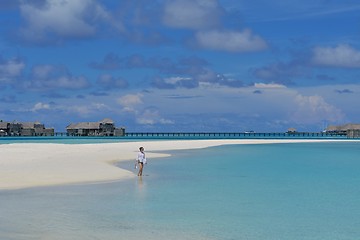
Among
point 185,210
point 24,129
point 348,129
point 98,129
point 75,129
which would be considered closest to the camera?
point 185,210

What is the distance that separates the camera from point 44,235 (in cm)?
1147

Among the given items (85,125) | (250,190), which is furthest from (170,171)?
(85,125)

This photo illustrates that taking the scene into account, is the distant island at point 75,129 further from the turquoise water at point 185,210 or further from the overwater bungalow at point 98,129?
the turquoise water at point 185,210

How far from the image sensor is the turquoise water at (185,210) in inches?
484

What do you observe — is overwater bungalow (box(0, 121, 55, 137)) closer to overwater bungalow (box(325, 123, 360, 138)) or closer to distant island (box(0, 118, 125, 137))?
distant island (box(0, 118, 125, 137))

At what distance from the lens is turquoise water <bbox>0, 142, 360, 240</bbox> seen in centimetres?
1228

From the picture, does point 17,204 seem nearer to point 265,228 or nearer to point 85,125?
point 265,228

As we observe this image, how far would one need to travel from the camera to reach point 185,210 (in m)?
15.5

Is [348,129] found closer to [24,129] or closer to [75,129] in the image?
[75,129]

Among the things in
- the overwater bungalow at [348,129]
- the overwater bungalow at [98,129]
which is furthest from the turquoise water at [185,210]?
the overwater bungalow at [348,129]

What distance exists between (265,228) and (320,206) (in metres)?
4.55

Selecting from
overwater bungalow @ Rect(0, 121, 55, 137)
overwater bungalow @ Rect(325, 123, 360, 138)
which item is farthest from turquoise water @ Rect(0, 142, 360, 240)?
overwater bungalow @ Rect(0, 121, 55, 137)

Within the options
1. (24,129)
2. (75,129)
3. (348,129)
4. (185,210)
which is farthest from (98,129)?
(185,210)

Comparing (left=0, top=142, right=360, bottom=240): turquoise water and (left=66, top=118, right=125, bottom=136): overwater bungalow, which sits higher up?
(left=66, top=118, right=125, bottom=136): overwater bungalow
